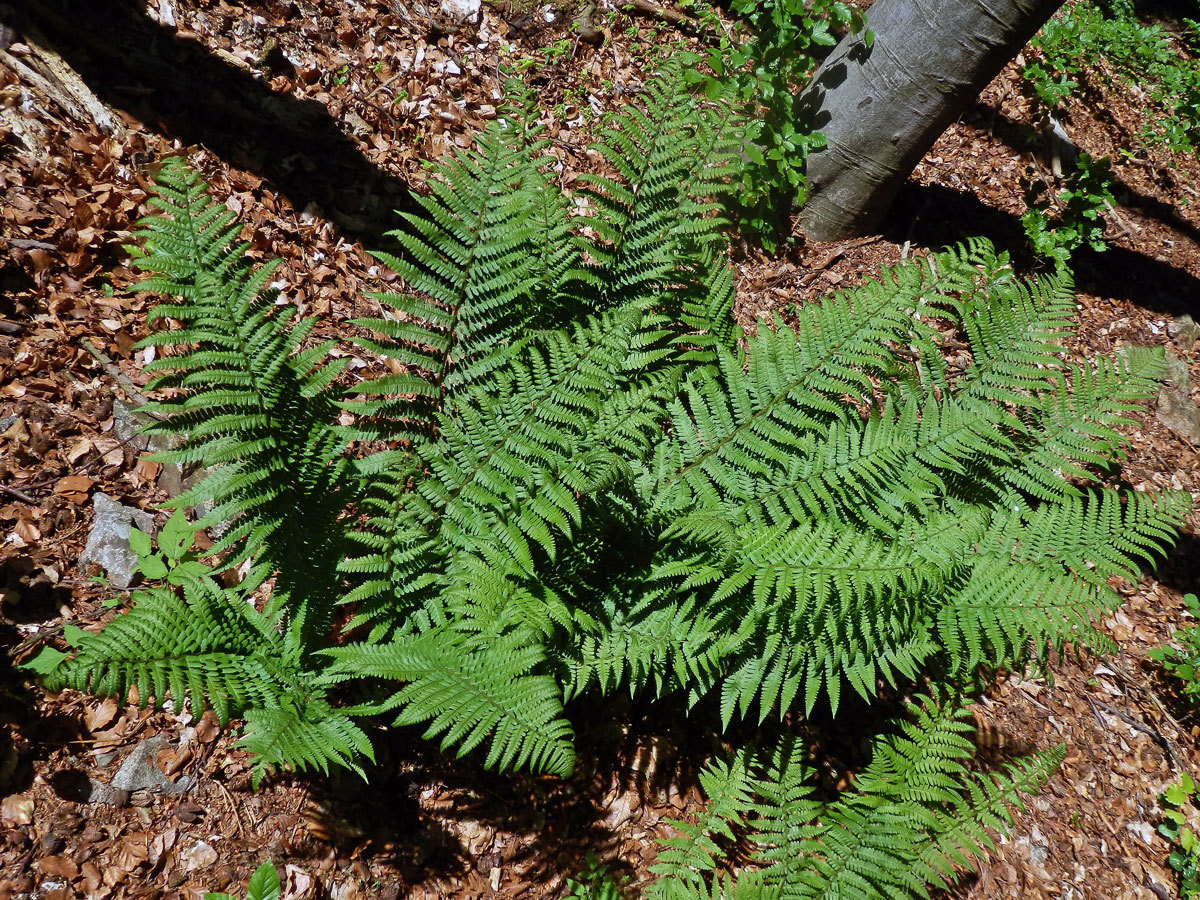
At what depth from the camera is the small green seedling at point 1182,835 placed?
3.33 m

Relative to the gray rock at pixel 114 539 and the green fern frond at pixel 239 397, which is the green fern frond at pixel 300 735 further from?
the gray rock at pixel 114 539

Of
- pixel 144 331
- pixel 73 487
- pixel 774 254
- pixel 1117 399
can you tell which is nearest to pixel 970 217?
pixel 774 254

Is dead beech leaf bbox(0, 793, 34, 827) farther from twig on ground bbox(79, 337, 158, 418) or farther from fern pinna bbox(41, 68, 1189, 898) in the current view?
twig on ground bbox(79, 337, 158, 418)

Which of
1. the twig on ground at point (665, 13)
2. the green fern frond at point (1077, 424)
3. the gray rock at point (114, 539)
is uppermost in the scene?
the twig on ground at point (665, 13)

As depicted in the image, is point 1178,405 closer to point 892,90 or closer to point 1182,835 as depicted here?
point 1182,835

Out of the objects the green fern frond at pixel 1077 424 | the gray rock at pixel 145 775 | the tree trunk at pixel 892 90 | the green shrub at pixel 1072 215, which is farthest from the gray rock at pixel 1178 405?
the gray rock at pixel 145 775

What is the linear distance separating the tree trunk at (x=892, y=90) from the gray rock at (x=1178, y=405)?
241 cm

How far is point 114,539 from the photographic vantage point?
2609 mm

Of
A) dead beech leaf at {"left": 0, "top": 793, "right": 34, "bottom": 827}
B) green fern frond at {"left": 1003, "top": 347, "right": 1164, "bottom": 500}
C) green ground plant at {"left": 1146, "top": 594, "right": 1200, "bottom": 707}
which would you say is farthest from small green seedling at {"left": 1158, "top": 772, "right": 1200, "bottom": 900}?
dead beech leaf at {"left": 0, "top": 793, "right": 34, "bottom": 827}

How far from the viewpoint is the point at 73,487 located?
264 centimetres

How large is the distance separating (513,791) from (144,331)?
2353 mm

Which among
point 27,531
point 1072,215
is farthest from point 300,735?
point 1072,215

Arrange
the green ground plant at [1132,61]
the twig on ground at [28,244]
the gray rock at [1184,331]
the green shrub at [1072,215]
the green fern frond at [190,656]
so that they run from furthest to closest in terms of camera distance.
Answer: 1. the green ground plant at [1132,61]
2. the gray rock at [1184,331]
3. the green shrub at [1072,215]
4. the twig on ground at [28,244]
5. the green fern frond at [190,656]

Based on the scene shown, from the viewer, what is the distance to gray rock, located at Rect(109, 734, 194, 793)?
90.4 inches
